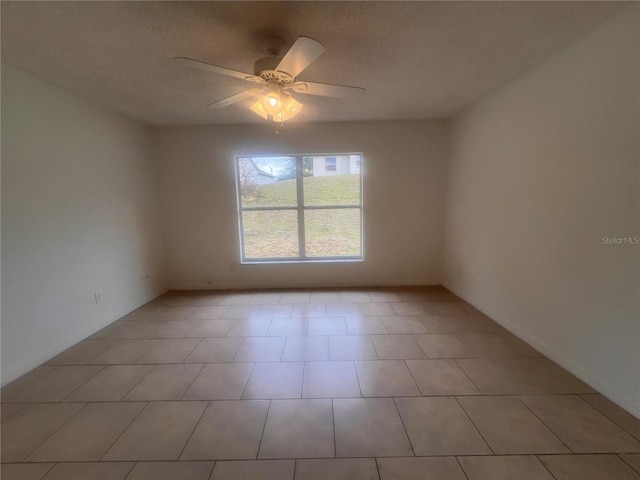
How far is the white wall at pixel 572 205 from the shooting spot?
166cm

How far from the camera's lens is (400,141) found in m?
3.95

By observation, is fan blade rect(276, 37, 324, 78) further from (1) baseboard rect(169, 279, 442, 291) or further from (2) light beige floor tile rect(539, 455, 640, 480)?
(1) baseboard rect(169, 279, 442, 291)

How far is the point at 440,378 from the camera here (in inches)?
79.4

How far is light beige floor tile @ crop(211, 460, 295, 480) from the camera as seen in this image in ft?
4.32

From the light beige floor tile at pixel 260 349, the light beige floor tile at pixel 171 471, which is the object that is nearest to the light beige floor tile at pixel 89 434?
the light beige floor tile at pixel 171 471

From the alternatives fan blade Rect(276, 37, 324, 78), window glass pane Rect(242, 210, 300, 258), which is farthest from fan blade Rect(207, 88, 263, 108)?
window glass pane Rect(242, 210, 300, 258)

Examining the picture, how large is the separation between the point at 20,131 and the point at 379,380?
3388mm

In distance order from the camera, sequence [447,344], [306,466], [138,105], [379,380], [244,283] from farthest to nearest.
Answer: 1. [244,283]
2. [138,105]
3. [447,344]
4. [379,380]
5. [306,466]

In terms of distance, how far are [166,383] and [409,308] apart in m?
2.58

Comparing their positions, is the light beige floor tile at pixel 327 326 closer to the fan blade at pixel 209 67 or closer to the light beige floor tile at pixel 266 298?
the light beige floor tile at pixel 266 298

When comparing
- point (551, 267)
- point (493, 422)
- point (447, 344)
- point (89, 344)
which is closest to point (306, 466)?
point (493, 422)

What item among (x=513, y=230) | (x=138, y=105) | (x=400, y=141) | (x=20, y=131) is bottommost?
(x=513, y=230)

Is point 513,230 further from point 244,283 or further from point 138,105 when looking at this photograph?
point 138,105

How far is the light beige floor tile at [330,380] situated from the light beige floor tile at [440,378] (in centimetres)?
47
